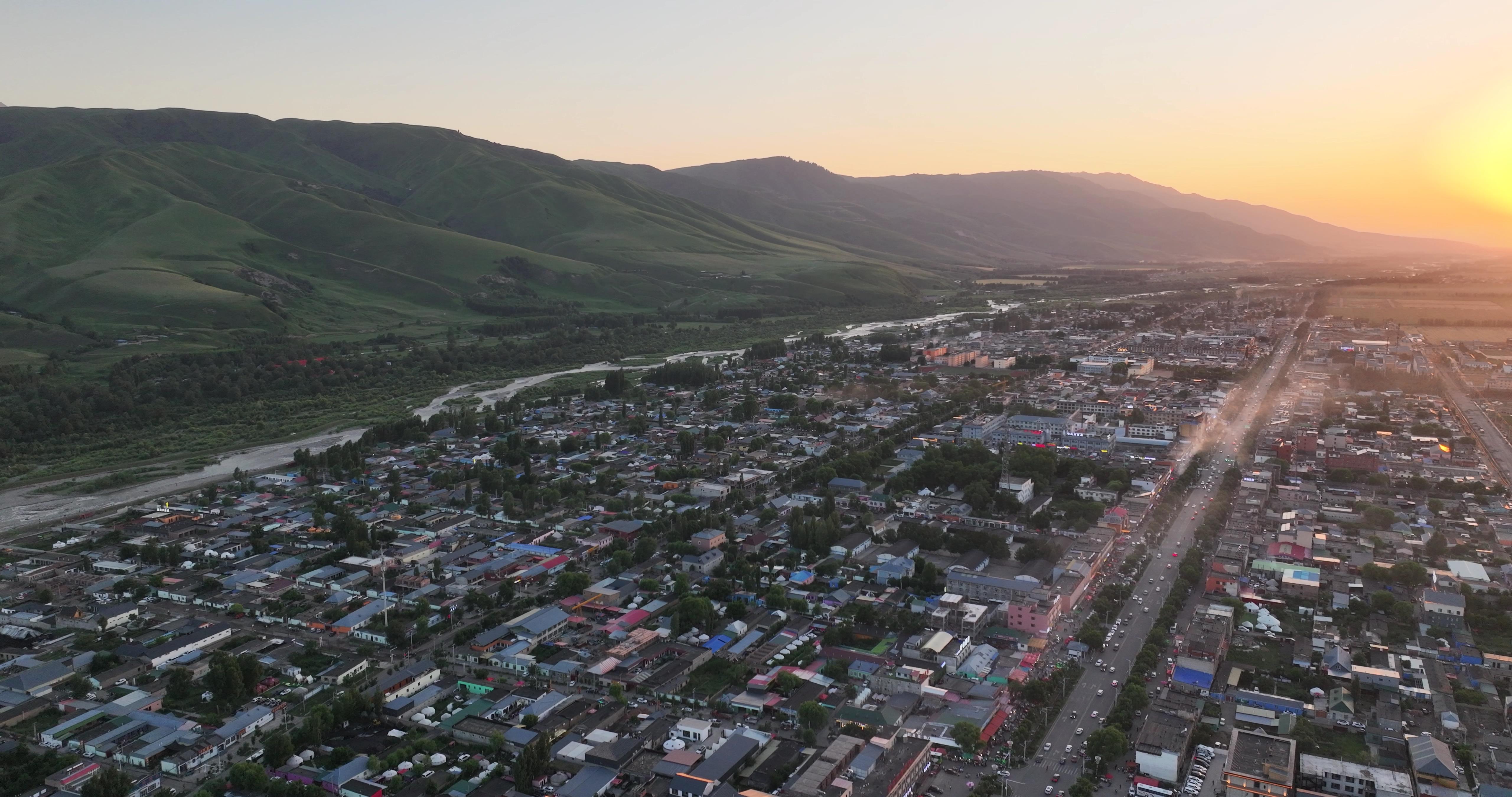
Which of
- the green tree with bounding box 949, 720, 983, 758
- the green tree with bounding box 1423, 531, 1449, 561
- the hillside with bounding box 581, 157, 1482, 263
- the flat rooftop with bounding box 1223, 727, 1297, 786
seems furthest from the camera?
the hillside with bounding box 581, 157, 1482, 263

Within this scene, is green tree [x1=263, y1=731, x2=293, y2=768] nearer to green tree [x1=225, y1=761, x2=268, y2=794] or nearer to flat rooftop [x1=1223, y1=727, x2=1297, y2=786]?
green tree [x1=225, y1=761, x2=268, y2=794]

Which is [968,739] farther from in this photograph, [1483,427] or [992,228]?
[992,228]

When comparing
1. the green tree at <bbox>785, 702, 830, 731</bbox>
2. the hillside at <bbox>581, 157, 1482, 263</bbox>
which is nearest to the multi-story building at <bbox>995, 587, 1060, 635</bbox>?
the green tree at <bbox>785, 702, 830, 731</bbox>

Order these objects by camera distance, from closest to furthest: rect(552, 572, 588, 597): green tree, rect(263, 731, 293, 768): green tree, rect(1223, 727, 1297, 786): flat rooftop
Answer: rect(1223, 727, 1297, 786): flat rooftop
rect(263, 731, 293, 768): green tree
rect(552, 572, 588, 597): green tree

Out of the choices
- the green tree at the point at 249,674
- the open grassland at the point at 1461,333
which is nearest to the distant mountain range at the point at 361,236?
the open grassland at the point at 1461,333

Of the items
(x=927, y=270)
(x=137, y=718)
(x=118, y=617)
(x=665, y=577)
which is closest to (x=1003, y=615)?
(x=665, y=577)

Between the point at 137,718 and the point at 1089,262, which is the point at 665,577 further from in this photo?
the point at 1089,262

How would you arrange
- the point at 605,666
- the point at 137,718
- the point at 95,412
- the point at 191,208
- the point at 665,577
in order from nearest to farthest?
the point at 137,718
the point at 605,666
the point at 665,577
the point at 95,412
the point at 191,208
